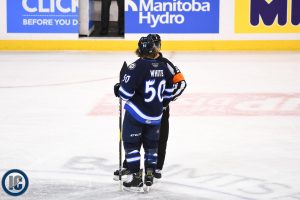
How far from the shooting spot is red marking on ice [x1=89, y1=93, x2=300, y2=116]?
8281 mm

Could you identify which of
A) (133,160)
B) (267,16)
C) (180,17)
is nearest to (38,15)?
(180,17)

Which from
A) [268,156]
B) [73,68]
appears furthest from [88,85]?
[268,156]

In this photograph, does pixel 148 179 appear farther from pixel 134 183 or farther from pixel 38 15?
pixel 38 15

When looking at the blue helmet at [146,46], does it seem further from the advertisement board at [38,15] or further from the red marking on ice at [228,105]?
the advertisement board at [38,15]

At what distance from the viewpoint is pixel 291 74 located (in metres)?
11.2

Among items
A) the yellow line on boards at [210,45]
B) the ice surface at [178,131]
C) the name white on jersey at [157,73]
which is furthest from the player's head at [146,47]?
the yellow line on boards at [210,45]

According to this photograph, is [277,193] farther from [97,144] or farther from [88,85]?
[88,85]

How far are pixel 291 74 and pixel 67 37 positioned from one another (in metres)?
4.52

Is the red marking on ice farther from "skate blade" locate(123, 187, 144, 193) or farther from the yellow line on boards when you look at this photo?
the yellow line on boards

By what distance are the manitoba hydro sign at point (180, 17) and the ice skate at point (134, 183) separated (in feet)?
29.1

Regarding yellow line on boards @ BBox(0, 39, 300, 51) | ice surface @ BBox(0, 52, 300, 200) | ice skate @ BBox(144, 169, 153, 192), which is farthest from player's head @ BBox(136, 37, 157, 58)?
yellow line on boards @ BBox(0, 39, 300, 51)

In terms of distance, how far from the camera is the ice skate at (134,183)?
5.19m

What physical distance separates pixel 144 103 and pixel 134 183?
0.52m

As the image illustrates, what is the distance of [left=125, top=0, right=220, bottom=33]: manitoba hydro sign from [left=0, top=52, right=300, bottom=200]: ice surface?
4.95 ft
